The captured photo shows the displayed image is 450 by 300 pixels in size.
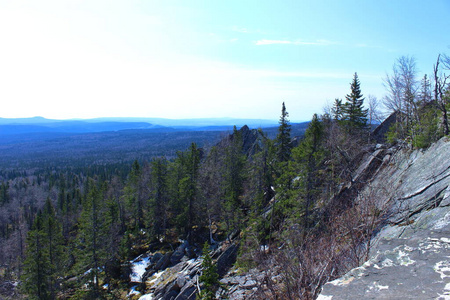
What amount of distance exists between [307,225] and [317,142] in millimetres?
6124

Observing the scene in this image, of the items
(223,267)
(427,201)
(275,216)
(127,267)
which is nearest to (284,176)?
(275,216)

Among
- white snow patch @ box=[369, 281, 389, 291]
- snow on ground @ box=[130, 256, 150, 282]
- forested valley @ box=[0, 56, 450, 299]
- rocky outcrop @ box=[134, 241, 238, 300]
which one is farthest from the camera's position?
snow on ground @ box=[130, 256, 150, 282]

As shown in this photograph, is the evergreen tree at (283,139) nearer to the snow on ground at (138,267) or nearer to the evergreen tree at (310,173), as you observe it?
the evergreen tree at (310,173)

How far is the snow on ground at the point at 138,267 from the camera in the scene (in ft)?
98.3

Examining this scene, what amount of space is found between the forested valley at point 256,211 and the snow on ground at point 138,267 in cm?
78

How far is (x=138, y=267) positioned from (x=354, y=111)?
102 feet

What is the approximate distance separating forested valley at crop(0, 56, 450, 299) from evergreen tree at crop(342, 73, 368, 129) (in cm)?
12

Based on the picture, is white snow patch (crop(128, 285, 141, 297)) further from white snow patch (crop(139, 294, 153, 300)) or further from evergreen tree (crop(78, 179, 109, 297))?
evergreen tree (crop(78, 179, 109, 297))

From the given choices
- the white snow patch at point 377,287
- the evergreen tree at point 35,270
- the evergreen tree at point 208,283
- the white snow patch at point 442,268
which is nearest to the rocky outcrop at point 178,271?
the evergreen tree at point 208,283

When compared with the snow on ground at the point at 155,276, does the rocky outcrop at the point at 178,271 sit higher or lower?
higher

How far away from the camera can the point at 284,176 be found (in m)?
21.5

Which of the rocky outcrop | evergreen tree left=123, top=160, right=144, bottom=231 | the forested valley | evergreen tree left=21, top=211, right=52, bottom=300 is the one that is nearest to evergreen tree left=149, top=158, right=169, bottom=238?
the forested valley

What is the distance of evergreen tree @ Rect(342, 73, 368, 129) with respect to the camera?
30.3 metres

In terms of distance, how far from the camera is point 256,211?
23.7 metres
